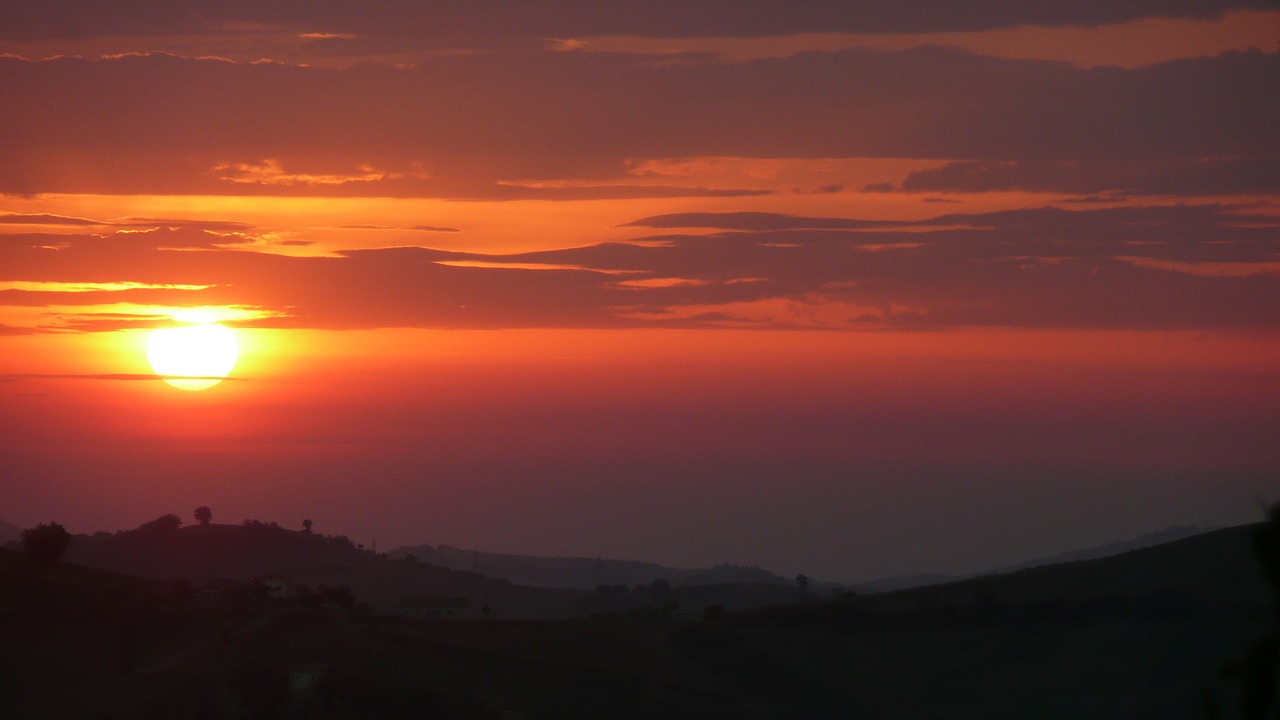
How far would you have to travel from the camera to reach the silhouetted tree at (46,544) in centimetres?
9631

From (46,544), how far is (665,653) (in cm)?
4207

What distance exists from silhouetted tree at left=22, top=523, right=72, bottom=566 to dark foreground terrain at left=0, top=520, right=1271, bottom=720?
1.73 meters

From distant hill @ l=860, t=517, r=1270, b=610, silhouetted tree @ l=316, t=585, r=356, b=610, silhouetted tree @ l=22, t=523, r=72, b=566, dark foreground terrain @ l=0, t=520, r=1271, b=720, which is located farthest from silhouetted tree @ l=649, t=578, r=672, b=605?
silhouetted tree @ l=22, t=523, r=72, b=566

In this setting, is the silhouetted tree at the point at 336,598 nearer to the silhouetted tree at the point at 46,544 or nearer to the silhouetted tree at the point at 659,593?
the silhouetted tree at the point at 46,544

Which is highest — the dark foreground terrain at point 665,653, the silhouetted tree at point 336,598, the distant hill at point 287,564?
the distant hill at point 287,564

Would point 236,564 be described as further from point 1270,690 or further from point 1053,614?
point 1270,690

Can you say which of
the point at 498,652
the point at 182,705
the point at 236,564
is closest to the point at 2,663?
the point at 182,705

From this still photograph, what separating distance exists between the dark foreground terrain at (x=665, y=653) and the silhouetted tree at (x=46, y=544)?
1729 mm

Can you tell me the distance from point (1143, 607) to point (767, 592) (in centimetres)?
10069

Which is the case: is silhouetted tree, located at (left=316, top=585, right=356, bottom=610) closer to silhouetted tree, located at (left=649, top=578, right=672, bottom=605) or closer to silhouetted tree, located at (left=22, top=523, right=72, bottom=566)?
silhouetted tree, located at (left=22, top=523, right=72, bottom=566)

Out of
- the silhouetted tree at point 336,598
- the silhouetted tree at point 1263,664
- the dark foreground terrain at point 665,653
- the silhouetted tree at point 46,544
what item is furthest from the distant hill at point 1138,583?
the silhouetted tree at point 1263,664

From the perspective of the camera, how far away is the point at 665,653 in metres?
90.7

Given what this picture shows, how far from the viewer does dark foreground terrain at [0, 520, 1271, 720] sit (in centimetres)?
6950

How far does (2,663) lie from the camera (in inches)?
2613
